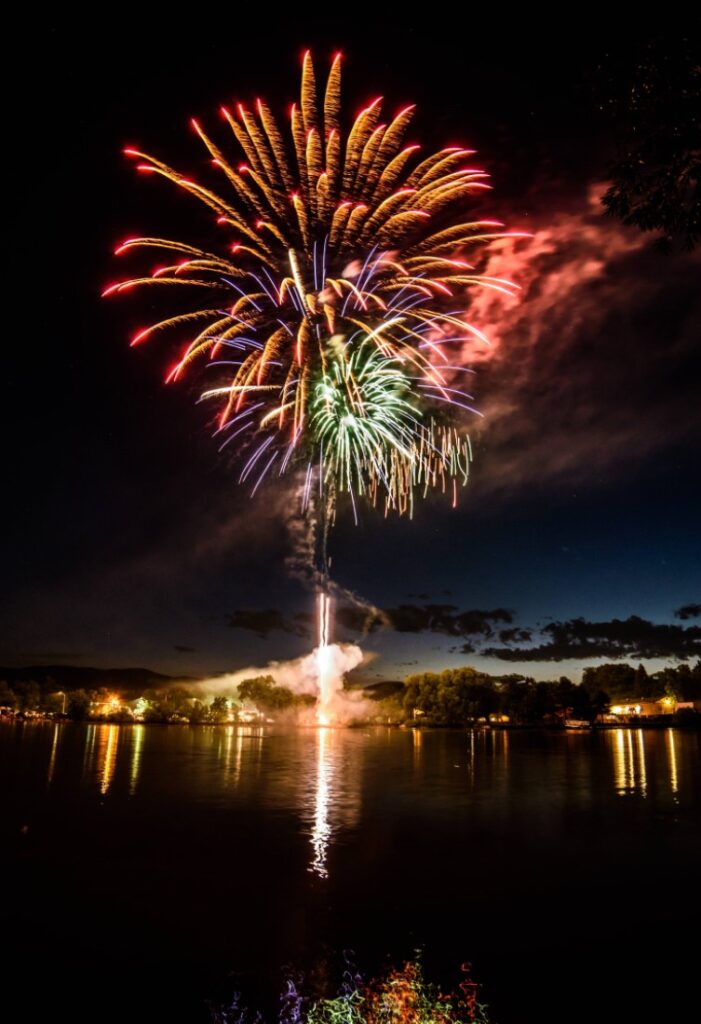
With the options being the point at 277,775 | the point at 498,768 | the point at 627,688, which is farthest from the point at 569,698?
the point at 277,775

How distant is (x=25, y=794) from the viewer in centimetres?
3522

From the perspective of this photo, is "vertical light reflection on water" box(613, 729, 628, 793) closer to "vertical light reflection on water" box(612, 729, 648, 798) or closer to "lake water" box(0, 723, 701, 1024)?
"vertical light reflection on water" box(612, 729, 648, 798)

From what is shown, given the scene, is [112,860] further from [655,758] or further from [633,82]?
[655,758]

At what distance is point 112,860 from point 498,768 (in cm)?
4132

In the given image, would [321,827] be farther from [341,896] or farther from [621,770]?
[621,770]

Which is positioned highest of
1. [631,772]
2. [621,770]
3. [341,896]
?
[341,896]

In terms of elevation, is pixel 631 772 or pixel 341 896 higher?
pixel 341 896

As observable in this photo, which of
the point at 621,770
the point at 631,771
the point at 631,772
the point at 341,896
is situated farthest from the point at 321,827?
the point at 621,770

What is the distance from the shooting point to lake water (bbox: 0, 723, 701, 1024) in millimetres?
12406

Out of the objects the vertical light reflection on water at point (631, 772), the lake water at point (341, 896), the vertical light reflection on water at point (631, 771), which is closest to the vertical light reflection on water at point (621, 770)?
the vertical light reflection on water at point (631, 772)

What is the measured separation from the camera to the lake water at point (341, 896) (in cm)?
1241

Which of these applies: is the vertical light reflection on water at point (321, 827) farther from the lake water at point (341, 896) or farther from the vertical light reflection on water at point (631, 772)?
the vertical light reflection on water at point (631, 772)

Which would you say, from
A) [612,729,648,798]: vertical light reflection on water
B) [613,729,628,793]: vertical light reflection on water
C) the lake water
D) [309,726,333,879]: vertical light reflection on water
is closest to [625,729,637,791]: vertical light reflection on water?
[612,729,648,798]: vertical light reflection on water

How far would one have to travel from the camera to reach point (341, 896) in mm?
17812
